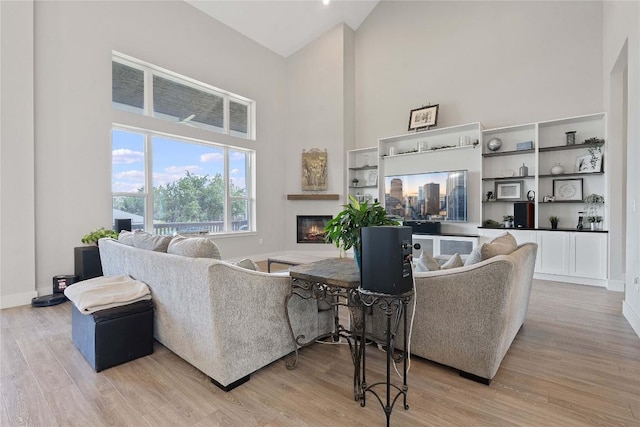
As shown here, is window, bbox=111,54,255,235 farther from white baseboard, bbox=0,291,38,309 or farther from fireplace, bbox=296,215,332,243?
white baseboard, bbox=0,291,38,309

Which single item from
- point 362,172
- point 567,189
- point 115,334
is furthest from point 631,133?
point 115,334

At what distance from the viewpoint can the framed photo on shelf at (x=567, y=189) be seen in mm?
4633

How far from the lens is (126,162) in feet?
15.7

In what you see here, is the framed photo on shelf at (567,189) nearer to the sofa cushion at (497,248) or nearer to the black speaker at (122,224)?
the sofa cushion at (497,248)

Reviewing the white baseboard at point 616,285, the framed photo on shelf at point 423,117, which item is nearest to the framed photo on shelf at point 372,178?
the framed photo on shelf at point 423,117

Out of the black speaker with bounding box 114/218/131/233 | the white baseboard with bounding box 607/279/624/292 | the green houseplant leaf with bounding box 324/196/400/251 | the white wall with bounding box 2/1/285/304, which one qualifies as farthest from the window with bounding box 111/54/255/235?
the white baseboard with bounding box 607/279/624/292

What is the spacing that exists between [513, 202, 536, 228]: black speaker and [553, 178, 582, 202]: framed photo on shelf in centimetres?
39

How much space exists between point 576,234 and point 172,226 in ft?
20.5

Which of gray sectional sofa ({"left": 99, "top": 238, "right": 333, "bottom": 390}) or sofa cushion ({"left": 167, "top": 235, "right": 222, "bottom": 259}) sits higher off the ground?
sofa cushion ({"left": 167, "top": 235, "right": 222, "bottom": 259})

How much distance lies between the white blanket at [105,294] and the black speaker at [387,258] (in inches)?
69.4

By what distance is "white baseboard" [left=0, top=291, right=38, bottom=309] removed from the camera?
3.48m

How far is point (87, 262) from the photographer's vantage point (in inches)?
150

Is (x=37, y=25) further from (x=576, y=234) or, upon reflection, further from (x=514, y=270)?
(x=576, y=234)

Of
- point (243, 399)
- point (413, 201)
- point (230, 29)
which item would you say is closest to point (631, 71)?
point (413, 201)
